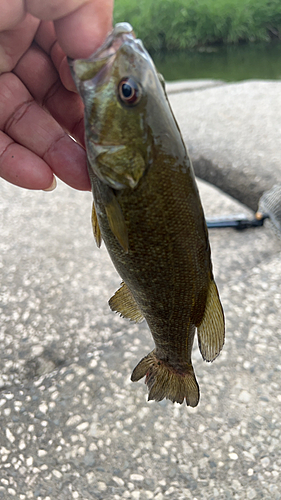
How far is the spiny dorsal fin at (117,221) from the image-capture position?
1.31m

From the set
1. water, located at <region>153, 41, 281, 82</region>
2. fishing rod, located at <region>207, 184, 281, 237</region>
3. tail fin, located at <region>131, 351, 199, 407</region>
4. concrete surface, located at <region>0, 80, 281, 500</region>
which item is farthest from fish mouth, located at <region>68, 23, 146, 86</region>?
water, located at <region>153, 41, 281, 82</region>

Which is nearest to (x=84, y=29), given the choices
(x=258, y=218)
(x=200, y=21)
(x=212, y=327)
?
(x=212, y=327)

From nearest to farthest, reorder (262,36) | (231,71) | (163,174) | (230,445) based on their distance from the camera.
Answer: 1. (163,174)
2. (230,445)
3. (231,71)
4. (262,36)

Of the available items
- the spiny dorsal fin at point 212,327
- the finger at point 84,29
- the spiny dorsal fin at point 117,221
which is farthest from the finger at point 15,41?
the spiny dorsal fin at point 212,327

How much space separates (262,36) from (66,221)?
1044 centimetres

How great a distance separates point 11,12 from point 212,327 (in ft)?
4.16

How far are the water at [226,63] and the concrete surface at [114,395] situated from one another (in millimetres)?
7376

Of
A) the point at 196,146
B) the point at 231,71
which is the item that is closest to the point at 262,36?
the point at 231,71

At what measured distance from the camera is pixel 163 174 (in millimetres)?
1298

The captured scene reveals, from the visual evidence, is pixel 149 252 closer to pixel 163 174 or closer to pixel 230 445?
pixel 163 174

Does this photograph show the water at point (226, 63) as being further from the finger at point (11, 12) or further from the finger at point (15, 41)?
the finger at point (11, 12)

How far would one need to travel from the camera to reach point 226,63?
10805 mm

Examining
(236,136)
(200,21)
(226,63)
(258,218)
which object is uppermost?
(258,218)

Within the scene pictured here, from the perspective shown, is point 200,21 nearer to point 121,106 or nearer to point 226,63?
point 226,63
